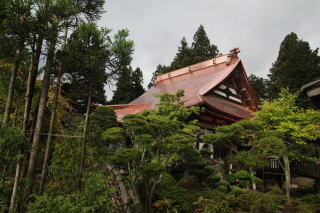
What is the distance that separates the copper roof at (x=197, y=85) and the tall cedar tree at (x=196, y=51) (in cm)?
911

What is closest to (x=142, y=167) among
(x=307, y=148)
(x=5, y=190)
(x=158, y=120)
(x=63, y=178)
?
(x=158, y=120)

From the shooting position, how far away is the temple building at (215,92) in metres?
15.1

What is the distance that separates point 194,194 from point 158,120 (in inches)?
133

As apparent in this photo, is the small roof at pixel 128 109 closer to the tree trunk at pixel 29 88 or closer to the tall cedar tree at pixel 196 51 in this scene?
the tree trunk at pixel 29 88

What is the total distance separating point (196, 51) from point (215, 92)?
18.4m

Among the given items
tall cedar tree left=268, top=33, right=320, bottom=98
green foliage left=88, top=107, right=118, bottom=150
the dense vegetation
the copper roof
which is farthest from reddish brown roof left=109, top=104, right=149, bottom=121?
tall cedar tree left=268, top=33, right=320, bottom=98

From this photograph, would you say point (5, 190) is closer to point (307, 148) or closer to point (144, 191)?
point (144, 191)

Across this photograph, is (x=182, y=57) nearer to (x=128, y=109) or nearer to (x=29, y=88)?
(x=128, y=109)

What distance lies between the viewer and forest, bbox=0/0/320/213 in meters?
6.67

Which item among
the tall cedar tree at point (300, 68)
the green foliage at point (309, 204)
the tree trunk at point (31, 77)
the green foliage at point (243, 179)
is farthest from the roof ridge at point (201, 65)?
the tree trunk at point (31, 77)

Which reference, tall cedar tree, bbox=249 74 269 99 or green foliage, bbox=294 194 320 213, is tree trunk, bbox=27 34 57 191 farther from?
tall cedar tree, bbox=249 74 269 99

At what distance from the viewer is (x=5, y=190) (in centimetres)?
693

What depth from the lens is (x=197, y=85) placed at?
18625 mm

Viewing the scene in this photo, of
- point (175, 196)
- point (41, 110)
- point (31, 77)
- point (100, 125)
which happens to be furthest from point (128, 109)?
point (31, 77)
